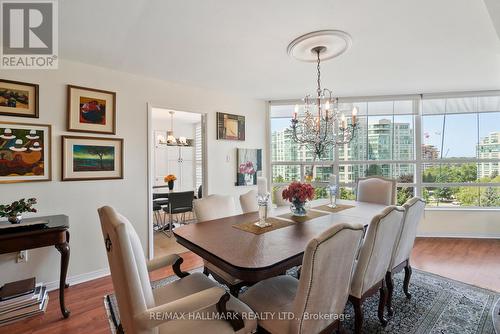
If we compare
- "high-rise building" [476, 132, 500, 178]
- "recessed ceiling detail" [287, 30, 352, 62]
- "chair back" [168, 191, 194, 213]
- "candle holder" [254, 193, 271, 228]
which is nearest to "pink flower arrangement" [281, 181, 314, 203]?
"candle holder" [254, 193, 271, 228]

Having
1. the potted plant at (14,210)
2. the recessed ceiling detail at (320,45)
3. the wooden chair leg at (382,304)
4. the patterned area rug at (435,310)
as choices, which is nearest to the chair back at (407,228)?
the wooden chair leg at (382,304)

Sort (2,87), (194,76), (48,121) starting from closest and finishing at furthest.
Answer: (2,87)
(48,121)
(194,76)

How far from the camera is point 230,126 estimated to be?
12.9 ft

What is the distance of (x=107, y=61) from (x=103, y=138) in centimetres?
85

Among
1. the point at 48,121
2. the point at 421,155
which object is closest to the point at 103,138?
the point at 48,121

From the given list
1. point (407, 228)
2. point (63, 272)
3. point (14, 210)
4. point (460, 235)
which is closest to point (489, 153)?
point (460, 235)

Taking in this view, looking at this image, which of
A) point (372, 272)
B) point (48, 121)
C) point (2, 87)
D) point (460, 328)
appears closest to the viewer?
point (372, 272)

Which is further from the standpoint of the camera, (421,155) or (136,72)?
(421,155)

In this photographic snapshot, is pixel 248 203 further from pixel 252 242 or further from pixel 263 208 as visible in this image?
pixel 252 242

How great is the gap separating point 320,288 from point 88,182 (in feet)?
8.74

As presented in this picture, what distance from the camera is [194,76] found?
307 centimetres

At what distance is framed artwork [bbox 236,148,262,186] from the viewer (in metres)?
4.02

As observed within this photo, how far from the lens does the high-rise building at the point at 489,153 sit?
13.0ft

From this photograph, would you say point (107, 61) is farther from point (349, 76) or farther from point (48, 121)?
point (349, 76)
